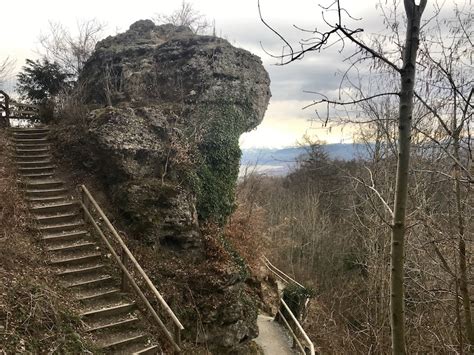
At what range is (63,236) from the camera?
909 cm

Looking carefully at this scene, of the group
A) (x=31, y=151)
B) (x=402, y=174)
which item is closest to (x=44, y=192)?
(x=31, y=151)

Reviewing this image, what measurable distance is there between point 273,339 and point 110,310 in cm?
725

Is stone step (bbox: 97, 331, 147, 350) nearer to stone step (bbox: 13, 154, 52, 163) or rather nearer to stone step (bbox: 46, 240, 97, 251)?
stone step (bbox: 46, 240, 97, 251)

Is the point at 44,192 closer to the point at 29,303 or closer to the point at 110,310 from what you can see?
the point at 110,310

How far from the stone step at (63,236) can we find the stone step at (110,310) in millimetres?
2285

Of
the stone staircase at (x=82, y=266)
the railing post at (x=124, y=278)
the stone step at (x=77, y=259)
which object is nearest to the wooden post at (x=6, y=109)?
the stone staircase at (x=82, y=266)

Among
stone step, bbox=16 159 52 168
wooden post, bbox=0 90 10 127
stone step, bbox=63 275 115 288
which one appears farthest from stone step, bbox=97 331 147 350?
wooden post, bbox=0 90 10 127

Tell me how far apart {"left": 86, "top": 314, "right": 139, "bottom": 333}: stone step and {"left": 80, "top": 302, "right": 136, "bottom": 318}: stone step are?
118 millimetres

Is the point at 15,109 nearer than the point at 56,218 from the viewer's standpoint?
No

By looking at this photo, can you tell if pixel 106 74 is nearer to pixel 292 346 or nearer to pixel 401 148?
pixel 292 346

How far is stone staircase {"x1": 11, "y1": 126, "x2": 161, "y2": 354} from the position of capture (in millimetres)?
7336

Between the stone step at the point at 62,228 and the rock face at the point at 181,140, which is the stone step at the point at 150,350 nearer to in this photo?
the rock face at the point at 181,140

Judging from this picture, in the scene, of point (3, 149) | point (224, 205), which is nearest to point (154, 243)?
point (224, 205)

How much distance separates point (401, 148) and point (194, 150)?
A: 356 inches
